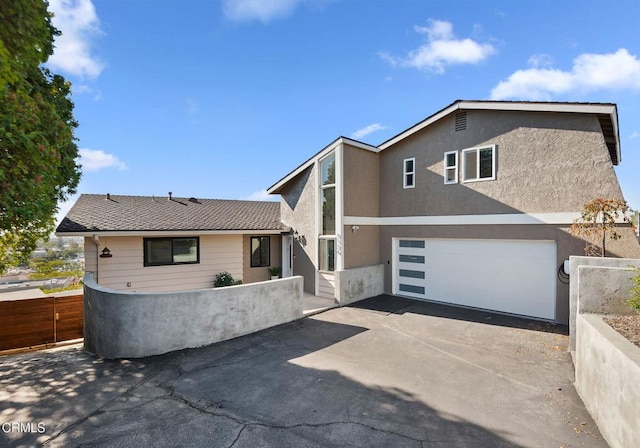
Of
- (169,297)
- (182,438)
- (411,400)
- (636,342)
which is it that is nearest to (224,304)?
(169,297)

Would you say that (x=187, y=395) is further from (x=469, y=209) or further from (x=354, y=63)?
(x=354, y=63)

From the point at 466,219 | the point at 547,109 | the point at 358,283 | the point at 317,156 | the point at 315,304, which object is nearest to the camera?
the point at 547,109

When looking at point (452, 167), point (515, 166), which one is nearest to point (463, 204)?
point (452, 167)

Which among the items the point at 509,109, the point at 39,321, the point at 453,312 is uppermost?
the point at 509,109

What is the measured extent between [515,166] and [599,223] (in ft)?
9.35

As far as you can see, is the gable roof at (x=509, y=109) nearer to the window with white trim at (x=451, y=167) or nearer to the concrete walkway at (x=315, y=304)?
the window with white trim at (x=451, y=167)

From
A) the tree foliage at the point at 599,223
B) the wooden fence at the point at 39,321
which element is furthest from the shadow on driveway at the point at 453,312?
the wooden fence at the point at 39,321

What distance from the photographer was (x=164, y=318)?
724cm

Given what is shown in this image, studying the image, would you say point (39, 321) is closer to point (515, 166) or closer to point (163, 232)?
point (163, 232)

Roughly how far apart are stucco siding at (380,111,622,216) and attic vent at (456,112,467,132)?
4.7 inches

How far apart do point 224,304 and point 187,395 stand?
2798 mm

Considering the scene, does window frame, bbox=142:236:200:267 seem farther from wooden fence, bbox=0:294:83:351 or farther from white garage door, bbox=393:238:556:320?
white garage door, bbox=393:238:556:320

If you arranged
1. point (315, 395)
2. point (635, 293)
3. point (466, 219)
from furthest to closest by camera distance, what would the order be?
point (466, 219) → point (635, 293) → point (315, 395)

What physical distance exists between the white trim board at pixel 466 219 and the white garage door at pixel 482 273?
2.34 ft
